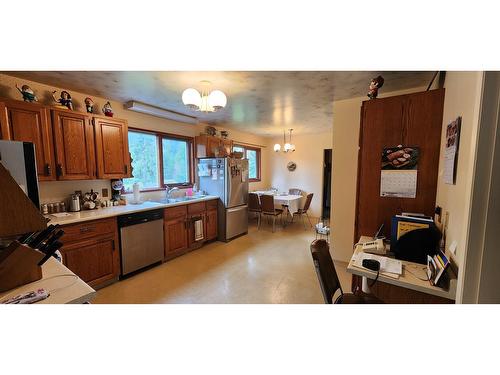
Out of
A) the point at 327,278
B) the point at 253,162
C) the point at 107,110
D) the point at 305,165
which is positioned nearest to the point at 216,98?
the point at 107,110

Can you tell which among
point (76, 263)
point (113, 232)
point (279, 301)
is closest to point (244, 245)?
point (279, 301)

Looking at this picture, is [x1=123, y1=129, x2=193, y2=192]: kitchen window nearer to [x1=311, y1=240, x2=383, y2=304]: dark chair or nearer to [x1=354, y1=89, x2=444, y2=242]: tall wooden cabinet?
[x1=311, y1=240, x2=383, y2=304]: dark chair

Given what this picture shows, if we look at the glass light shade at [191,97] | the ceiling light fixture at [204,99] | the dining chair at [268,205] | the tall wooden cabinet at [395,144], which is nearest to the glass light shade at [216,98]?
the ceiling light fixture at [204,99]

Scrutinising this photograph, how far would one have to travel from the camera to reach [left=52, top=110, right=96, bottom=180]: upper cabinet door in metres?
2.20

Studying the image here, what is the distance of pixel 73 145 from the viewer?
231 centimetres

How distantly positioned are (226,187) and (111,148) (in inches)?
72.2

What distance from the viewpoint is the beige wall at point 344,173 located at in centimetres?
281

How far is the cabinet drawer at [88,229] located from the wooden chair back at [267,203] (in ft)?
9.27

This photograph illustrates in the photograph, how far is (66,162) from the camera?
2.28 m

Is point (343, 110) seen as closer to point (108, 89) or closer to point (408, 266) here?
point (408, 266)

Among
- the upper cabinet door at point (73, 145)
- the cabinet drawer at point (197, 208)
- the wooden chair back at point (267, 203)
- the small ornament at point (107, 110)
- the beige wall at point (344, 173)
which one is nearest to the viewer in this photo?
the upper cabinet door at point (73, 145)

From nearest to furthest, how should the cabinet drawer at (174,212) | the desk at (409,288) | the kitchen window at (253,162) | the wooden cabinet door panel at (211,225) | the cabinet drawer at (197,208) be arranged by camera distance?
the desk at (409,288) < the cabinet drawer at (174,212) < the cabinet drawer at (197,208) < the wooden cabinet door panel at (211,225) < the kitchen window at (253,162)

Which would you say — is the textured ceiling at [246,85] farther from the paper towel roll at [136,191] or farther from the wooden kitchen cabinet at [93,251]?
the wooden kitchen cabinet at [93,251]
